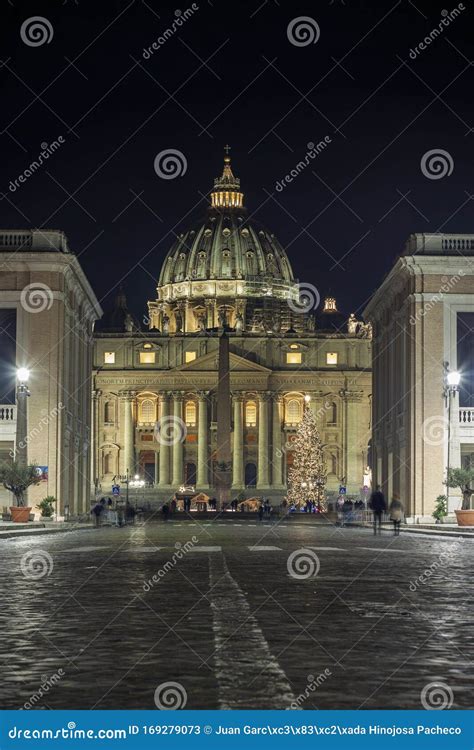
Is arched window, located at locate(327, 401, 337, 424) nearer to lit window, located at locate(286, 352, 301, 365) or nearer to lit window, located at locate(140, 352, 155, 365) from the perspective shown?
lit window, located at locate(286, 352, 301, 365)

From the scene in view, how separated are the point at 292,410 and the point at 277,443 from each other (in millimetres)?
4806

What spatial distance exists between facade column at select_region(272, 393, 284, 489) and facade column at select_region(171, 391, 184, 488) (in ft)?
36.8

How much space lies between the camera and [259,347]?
17112cm

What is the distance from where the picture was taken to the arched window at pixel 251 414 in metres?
170

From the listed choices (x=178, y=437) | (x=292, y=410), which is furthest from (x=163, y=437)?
(x=292, y=410)

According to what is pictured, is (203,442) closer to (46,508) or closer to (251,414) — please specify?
(251,414)

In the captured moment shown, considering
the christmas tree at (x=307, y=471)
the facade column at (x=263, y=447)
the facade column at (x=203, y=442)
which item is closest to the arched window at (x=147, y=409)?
the facade column at (x=203, y=442)

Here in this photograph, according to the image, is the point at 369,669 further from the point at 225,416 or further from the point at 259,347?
the point at 259,347

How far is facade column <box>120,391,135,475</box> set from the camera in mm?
165000

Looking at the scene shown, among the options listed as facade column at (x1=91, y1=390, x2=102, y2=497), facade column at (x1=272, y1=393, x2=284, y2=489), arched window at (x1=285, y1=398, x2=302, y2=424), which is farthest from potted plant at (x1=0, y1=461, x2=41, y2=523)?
arched window at (x1=285, y1=398, x2=302, y2=424)

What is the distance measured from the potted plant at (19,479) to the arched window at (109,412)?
114 meters

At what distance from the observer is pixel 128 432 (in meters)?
166
